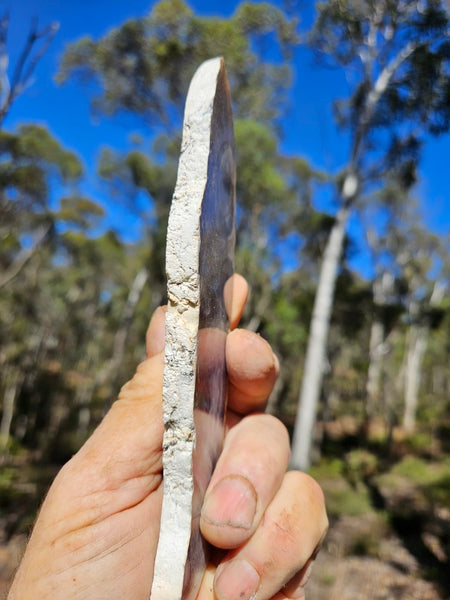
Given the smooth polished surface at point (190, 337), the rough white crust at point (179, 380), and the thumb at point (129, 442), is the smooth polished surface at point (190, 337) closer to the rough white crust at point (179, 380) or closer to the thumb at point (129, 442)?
the rough white crust at point (179, 380)

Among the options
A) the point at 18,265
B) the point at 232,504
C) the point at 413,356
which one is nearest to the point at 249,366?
the point at 232,504

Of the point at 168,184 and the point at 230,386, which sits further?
the point at 168,184

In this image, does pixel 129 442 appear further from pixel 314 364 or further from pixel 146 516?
pixel 314 364

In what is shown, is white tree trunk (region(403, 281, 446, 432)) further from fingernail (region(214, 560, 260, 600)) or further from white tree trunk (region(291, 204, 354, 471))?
fingernail (region(214, 560, 260, 600))

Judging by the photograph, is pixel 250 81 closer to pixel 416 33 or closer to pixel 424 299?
pixel 416 33

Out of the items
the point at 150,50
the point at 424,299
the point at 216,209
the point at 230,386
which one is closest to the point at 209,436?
the point at 230,386

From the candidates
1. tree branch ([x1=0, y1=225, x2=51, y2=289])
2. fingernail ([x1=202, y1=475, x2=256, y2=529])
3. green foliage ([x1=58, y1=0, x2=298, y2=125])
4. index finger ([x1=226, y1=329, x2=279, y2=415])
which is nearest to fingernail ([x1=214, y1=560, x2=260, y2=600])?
fingernail ([x1=202, y1=475, x2=256, y2=529])
